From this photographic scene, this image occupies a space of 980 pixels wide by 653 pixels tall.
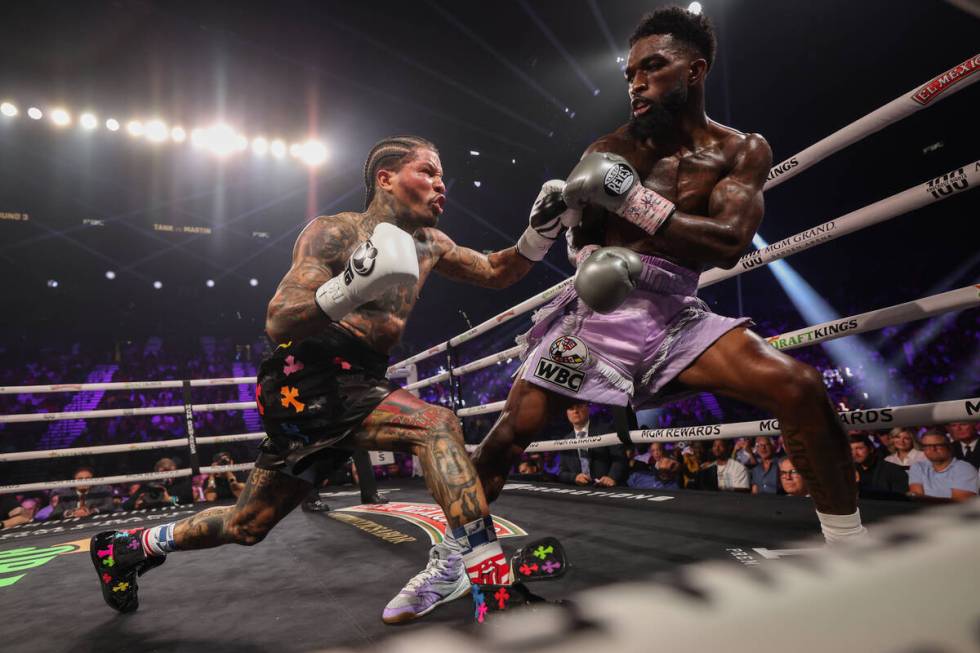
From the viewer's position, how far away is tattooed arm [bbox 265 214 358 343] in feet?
5.12

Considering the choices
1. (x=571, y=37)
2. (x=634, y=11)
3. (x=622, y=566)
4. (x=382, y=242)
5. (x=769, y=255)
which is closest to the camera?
(x=382, y=242)

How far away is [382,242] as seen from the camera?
146cm

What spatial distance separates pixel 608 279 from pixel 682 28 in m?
0.99

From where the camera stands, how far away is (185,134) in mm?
9016

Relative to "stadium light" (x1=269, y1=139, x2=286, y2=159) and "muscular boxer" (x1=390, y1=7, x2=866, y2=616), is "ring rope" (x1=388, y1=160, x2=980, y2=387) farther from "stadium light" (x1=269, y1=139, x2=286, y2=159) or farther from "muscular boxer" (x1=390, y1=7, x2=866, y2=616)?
"stadium light" (x1=269, y1=139, x2=286, y2=159)

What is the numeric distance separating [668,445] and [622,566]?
176 inches

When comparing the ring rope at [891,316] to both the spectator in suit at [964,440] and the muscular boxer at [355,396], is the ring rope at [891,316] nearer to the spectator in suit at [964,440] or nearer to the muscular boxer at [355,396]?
the muscular boxer at [355,396]

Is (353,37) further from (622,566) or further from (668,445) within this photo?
(622,566)

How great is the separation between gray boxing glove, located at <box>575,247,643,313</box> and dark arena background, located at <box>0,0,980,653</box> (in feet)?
2.33

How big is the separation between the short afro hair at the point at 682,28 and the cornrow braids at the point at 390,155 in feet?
2.83

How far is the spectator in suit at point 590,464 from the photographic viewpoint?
4.01 metres

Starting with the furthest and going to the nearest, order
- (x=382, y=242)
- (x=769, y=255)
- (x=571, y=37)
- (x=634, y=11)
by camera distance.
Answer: (x=571, y=37), (x=634, y=11), (x=769, y=255), (x=382, y=242)

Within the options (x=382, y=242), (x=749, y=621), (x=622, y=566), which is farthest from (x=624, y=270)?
(x=749, y=621)

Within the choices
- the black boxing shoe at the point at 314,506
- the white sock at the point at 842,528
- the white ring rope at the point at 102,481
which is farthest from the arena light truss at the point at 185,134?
the white sock at the point at 842,528
